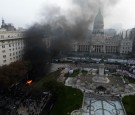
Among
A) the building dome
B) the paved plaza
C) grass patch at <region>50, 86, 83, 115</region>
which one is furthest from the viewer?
the building dome

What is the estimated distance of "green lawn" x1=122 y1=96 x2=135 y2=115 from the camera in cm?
2788

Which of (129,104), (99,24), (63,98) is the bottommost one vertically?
(129,104)

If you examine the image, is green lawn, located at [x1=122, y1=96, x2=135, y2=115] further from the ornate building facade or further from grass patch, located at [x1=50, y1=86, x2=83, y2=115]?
the ornate building facade

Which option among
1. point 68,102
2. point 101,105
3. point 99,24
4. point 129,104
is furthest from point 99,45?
point 68,102

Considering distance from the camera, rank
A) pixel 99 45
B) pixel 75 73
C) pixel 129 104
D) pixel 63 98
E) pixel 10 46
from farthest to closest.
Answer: pixel 99 45 < pixel 75 73 < pixel 10 46 < pixel 63 98 < pixel 129 104

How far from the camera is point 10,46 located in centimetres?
4588

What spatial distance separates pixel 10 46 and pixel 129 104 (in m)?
33.3

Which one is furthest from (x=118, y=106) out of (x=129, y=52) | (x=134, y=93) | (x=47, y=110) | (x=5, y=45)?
(x=129, y=52)

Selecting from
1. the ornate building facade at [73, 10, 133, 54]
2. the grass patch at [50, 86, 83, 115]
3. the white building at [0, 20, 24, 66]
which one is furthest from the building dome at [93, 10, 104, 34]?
the grass patch at [50, 86, 83, 115]

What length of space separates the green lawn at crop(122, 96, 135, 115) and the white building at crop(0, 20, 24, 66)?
30.5m

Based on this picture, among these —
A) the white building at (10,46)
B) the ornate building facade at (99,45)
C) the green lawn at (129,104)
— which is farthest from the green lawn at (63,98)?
the ornate building facade at (99,45)

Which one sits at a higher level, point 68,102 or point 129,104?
point 68,102

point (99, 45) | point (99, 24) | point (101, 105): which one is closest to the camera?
point (101, 105)

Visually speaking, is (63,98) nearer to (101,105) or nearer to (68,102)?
(68,102)
